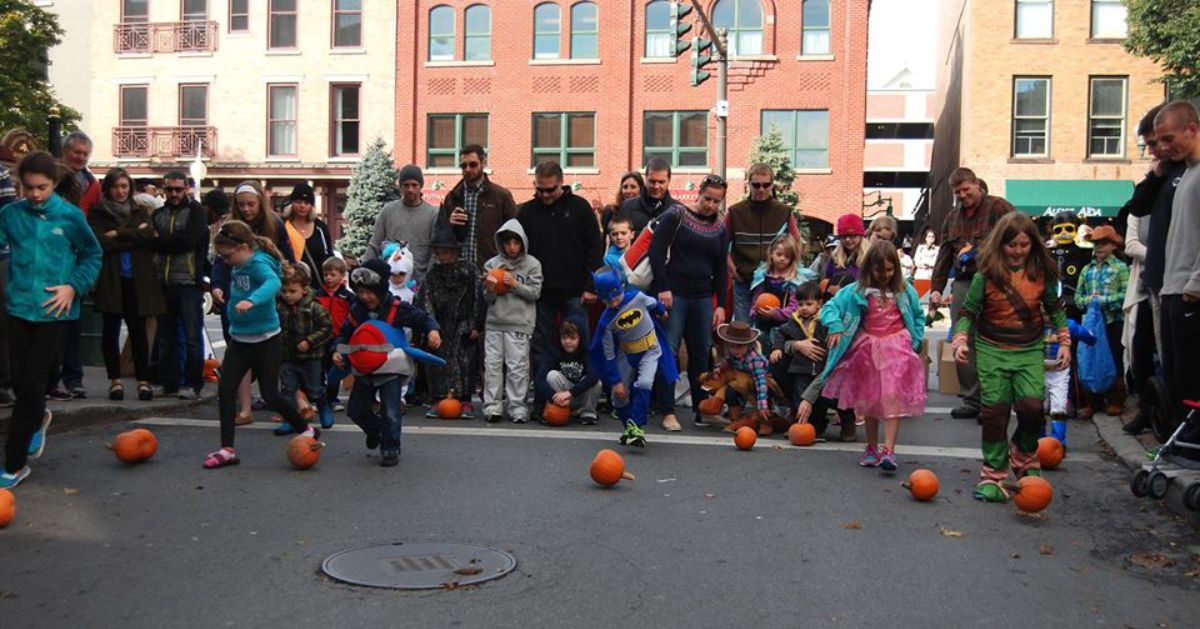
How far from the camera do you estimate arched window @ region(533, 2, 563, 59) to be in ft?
131

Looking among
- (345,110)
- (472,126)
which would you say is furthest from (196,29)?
(472,126)

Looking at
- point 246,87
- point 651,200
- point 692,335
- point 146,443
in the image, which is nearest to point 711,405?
point 692,335

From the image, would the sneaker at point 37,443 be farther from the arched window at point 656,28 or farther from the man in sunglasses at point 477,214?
the arched window at point 656,28

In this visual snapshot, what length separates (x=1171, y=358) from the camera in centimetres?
697

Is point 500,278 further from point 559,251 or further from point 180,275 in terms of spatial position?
point 180,275

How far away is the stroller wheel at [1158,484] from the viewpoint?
670 cm

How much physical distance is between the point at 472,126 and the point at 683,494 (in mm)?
34875

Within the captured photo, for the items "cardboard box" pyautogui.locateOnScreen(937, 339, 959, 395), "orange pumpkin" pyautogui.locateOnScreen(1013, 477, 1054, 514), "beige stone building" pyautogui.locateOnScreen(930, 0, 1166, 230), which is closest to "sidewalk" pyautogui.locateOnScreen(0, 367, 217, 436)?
"orange pumpkin" pyautogui.locateOnScreen(1013, 477, 1054, 514)

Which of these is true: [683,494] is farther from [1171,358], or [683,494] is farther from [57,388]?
[57,388]

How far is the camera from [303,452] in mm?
7539

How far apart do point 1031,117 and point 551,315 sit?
32.9m

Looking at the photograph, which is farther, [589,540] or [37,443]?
[37,443]

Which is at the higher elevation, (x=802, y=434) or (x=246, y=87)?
(x=246, y=87)

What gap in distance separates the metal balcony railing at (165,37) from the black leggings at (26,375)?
1464 inches
